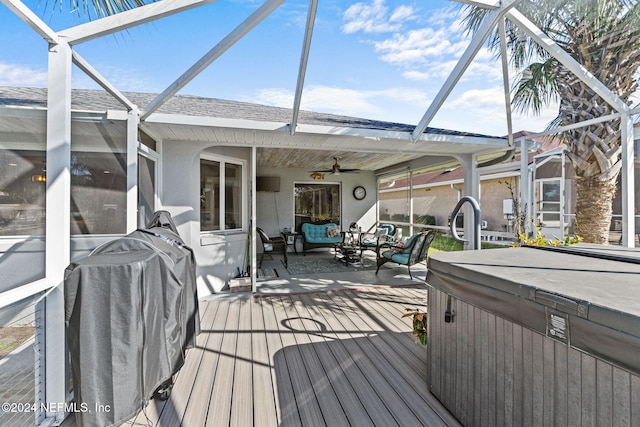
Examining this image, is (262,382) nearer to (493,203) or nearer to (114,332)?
(114,332)

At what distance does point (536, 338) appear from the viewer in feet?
4.50

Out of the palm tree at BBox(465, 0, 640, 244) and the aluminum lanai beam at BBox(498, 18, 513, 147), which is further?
the palm tree at BBox(465, 0, 640, 244)

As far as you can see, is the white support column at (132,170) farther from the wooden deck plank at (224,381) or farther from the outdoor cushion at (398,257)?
the outdoor cushion at (398,257)

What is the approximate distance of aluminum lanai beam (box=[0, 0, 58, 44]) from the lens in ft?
5.39

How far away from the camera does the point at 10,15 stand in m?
1.77

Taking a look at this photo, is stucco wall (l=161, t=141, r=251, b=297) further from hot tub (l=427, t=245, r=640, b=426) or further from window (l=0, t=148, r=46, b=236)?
hot tub (l=427, t=245, r=640, b=426)

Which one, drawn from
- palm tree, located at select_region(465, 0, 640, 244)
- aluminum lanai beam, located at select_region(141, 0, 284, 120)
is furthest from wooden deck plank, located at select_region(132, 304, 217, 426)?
palm tree, located at select_region(465, 0, 640, 244)

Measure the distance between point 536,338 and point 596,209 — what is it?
170 inches

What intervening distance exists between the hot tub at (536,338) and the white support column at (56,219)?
2746 millimetres

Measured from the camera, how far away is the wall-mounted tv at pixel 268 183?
9.01 m

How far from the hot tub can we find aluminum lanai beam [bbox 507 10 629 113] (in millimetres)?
2246

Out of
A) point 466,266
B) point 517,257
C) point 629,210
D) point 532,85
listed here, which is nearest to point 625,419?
point 466,266

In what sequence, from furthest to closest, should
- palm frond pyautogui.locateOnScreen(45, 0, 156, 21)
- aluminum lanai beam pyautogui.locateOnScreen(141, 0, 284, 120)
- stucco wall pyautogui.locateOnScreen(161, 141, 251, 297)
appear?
stucco wall pyautogui.locateOnScreen(161, 141, 251, 297), aluminum lanai beam pyautogui.locateOnScreen(141, 0, 284, 120), palm frond pyautogui.locateOnScreen(45, 0, 156, 21)

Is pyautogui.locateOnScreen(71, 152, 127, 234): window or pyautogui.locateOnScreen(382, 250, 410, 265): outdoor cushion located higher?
pyautogui.locateOnScreen(71, 152, 127, 234): window
